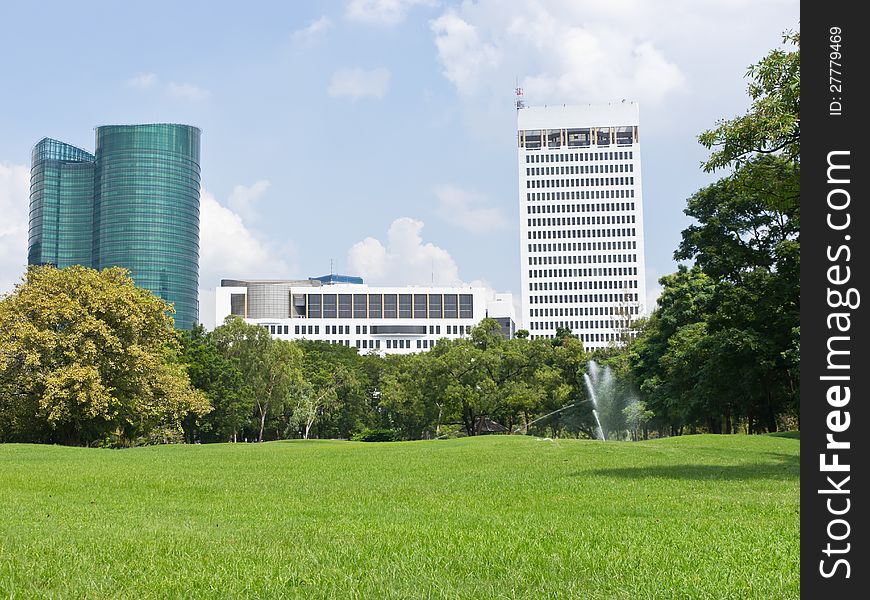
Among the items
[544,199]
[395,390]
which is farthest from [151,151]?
[395,390]

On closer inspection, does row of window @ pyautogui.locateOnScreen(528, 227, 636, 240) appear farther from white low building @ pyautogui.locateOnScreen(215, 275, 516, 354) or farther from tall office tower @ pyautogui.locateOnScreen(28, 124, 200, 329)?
tall office tower @ pyautogui.locateOnScreen(28, 124, 200, 329)

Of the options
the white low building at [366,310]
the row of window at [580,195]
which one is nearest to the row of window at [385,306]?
the white low building at [366,310]

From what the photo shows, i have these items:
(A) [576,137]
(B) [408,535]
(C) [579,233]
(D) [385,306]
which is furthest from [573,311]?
(B) [408,535]

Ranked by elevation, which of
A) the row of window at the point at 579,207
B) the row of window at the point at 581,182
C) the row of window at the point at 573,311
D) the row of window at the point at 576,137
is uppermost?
the row of window at the point at 576,137

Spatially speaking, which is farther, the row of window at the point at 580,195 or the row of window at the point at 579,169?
the row of window at the point at 579,169

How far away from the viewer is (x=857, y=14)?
309 cm

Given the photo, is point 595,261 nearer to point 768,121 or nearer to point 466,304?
point 466,304

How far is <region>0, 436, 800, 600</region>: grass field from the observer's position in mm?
5348

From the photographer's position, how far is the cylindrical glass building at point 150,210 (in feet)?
596

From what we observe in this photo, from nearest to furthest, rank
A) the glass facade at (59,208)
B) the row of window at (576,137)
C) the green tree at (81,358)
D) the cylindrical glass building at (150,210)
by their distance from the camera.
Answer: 1. the green tree at (81,358)
2. the row of window at (576,137)
3. the cylindrical glass building at (150,210)
4. the glass facade at (59,208)

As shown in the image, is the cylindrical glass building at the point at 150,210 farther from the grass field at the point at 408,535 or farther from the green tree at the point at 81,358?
the grass field at the point at 408,535

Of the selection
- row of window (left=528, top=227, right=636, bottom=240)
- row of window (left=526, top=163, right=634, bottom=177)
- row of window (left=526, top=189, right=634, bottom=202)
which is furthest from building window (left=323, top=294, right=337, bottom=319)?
row of window (left=526, top=163, right=634, bottom=177)

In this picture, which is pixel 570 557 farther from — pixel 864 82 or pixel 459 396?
pixel 459 396

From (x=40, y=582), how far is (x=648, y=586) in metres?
3.80
